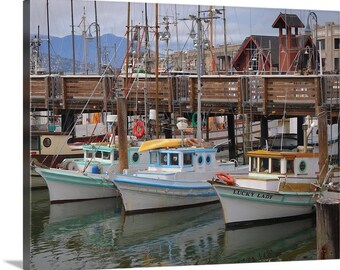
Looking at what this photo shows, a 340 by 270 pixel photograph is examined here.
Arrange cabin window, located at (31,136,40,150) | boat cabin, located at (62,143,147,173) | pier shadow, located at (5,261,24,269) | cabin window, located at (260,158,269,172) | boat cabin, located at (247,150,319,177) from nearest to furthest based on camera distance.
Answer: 1. pier shadow, located at (5,261,24,269)
2. boat cabin, located at (247,150,319,177)
3. cabin window, located at (260,158,269,172)
4. boat cabin, located at (62,143,147,173)
5. cabin window, located at (31,136,40,150)

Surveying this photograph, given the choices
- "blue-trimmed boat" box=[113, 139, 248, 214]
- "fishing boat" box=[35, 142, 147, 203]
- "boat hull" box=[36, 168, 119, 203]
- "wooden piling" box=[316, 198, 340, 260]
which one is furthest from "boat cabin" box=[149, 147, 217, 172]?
"wooden piling" box=[316, 198, 340, 260]

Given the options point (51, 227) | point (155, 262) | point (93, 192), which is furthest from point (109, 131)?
point (155, 262)

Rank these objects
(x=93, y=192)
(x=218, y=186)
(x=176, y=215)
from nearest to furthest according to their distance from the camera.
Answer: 1. (x=218, y=186)
2. (x=176, y=215)
3. (x=93, y=192)

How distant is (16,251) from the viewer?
9844 mm

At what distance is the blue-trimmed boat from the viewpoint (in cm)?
1582

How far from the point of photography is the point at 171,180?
16.0 meters

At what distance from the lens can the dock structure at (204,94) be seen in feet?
53.4

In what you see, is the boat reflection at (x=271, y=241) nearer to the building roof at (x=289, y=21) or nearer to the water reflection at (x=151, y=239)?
the water reflection at (x=151, y=239)

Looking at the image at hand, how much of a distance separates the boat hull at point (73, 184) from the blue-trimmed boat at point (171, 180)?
2.79 ft

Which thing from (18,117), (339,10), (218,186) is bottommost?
(218,186)

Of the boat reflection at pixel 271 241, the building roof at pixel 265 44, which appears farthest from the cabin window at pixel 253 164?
the building roof at pixel 265 44

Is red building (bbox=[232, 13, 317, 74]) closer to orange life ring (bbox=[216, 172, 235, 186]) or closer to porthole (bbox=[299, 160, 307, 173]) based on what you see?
porthole (bbox=[299, 160, 307, 173])

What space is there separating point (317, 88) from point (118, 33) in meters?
4.65

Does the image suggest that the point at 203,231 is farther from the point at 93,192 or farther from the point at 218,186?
the point at 93,192
